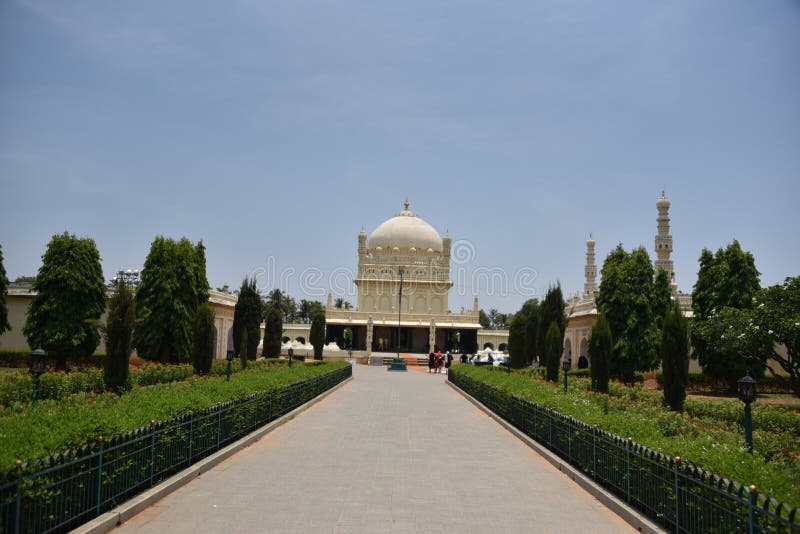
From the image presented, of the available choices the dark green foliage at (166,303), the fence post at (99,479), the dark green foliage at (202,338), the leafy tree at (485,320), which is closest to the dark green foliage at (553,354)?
the dark green foliage at (202,338)

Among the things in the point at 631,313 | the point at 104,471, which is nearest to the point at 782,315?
the point at 631,313

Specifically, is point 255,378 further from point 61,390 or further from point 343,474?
point 343,474

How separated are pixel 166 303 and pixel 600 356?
18.4 m

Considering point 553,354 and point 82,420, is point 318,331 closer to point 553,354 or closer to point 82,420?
point 553,354

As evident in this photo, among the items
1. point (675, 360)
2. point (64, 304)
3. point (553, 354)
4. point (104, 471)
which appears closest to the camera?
point (104, 471)

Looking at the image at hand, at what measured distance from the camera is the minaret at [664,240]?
1785 inches

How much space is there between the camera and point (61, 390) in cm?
1609

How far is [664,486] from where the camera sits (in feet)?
22.9

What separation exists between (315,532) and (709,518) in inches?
153

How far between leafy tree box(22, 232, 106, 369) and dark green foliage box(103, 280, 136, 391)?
35.0ft

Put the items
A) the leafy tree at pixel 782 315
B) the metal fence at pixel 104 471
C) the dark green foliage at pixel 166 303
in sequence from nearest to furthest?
the metal fence at pixel 104 471 → the leafy tree at pixel 782 315 → the dark green foliage at pixel 166 303

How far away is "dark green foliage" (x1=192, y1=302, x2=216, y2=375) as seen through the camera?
23250 millimetres

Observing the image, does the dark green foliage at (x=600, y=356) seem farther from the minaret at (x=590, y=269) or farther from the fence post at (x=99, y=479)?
the minaret at (x=590, y=269)

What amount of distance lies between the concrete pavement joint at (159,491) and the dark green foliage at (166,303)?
1630 cm
